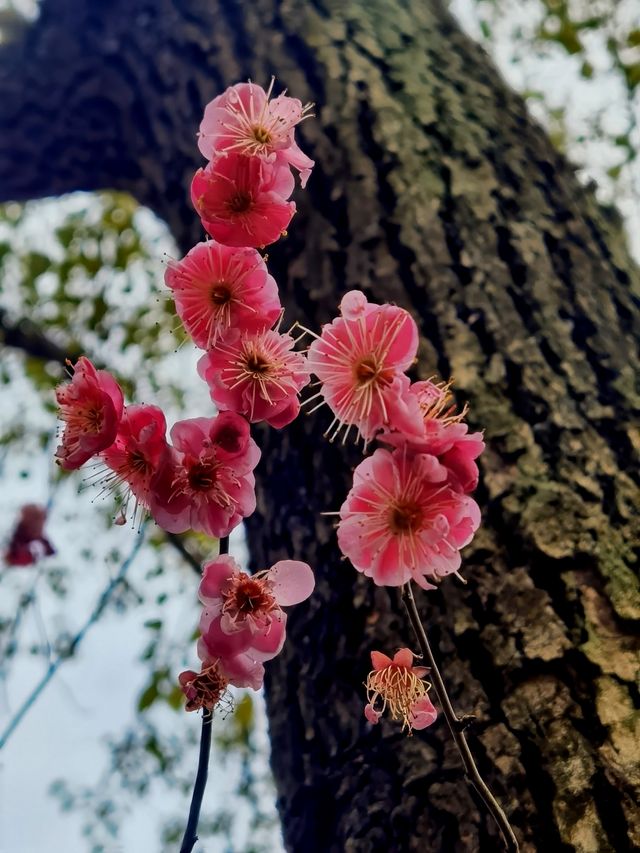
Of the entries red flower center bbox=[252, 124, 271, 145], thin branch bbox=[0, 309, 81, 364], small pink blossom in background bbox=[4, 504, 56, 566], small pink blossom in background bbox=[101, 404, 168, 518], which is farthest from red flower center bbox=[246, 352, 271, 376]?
thin branch bbox=[0, 309, 81, 364]

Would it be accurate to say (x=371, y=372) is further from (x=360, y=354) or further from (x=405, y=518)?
(x=405, y=518)

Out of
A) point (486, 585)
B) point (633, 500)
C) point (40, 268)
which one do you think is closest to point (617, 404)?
point (633, 500)

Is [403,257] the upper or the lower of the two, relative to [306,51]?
lower

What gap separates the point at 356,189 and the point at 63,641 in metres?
2.10

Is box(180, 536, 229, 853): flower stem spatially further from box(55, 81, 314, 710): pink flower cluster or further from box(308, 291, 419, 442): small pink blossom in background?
box(308, 291, 419, 442): small pink blossom in background

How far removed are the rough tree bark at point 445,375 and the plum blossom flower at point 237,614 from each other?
0.33 metres

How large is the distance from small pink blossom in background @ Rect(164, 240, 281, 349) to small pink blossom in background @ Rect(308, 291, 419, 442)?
0.24 ft

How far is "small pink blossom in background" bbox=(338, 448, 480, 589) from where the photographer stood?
2.13ft

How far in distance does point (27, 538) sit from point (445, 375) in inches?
63.4

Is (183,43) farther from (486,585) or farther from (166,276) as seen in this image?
(486,585)

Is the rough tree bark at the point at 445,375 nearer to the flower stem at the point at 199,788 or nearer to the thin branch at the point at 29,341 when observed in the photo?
the flower stem at the point at 199,788

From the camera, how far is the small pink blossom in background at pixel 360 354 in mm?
669

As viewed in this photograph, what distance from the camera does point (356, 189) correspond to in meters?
1.55

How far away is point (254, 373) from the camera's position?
716 mm
